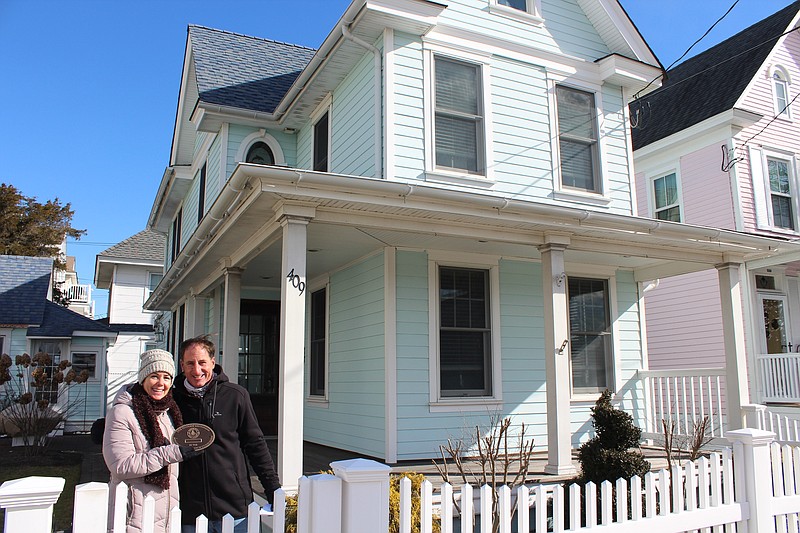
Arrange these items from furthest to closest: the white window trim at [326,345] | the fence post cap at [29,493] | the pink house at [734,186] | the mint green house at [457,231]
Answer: the pink house at [734,186]
the white window trim at [326,345]
the mint green house at [457,231]
the fence post cap at [29,493]

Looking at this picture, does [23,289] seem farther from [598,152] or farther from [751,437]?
[751,437]

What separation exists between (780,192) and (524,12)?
7.73 m

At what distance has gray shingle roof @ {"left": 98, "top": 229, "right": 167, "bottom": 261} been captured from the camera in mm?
25031

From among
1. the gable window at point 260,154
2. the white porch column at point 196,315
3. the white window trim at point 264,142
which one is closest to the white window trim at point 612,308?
the white window trim at point 264,142

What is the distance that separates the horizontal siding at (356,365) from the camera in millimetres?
8445

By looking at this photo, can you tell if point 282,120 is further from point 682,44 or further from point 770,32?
point 770,32

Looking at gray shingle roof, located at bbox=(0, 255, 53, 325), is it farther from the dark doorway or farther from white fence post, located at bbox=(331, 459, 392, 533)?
white fence post, located at bbox=(331, 459, 392, 533)

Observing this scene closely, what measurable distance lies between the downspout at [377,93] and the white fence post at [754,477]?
5.18m

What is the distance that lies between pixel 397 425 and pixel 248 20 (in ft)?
36.2

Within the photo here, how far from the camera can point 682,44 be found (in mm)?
9672

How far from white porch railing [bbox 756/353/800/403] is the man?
35.0 ft

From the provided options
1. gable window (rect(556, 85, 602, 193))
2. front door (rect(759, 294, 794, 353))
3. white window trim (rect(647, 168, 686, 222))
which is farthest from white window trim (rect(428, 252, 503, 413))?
front door (rect(759, 294, 794, 353))

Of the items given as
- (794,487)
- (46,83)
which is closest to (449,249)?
(794,487)

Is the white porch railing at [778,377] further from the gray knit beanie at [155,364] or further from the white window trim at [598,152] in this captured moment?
the gray knit beanie at [155,364]
